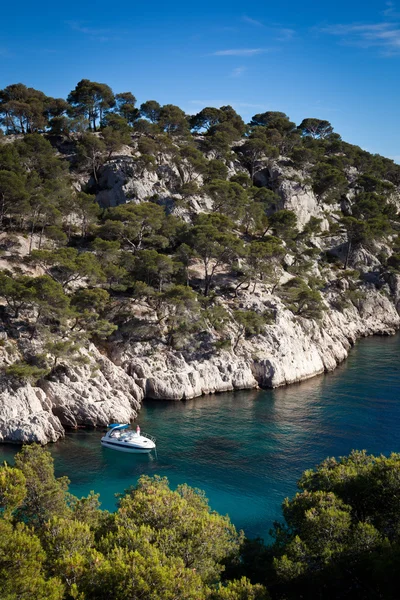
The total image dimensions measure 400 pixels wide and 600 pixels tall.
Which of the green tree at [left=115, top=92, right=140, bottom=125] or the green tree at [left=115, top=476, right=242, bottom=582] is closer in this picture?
the green tree at [left=115, top=476, right=242, bottom=582]

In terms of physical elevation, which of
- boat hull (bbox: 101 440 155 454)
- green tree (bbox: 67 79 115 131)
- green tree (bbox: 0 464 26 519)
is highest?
green tree (bbox: 67 79 115 131)

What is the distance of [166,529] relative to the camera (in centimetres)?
1916

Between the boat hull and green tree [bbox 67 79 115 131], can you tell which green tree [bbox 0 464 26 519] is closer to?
the boat hull

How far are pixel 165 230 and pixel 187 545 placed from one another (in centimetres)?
5645

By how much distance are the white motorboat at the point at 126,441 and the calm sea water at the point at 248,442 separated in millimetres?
706

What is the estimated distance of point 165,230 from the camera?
232ft

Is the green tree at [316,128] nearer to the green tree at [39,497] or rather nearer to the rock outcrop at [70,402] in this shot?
the rock outcrop at [70,402]

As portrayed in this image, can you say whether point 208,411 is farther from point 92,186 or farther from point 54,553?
point 92,186

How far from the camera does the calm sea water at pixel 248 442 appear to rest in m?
32.8

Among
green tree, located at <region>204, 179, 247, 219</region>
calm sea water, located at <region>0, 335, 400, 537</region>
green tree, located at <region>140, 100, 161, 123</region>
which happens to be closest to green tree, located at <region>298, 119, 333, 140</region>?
green tree, located at <region>140, 100, 161, 123</region>

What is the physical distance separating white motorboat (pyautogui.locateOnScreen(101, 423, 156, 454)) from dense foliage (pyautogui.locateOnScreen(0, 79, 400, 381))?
9418mm

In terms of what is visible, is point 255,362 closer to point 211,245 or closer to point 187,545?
point 211,245

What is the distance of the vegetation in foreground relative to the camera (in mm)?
15727

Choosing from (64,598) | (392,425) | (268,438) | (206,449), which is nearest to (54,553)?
(64,598)
